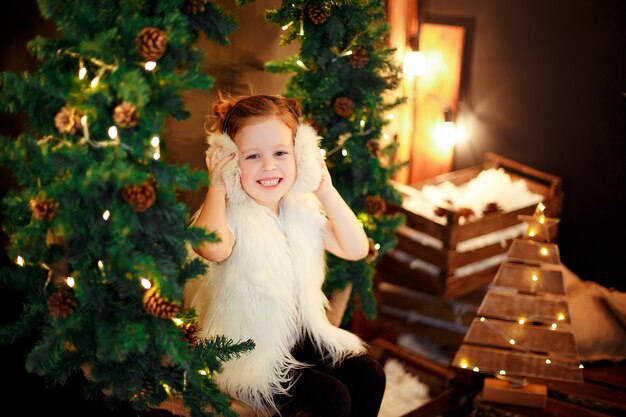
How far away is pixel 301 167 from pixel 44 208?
2.54ft

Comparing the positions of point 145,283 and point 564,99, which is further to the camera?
point 564,99

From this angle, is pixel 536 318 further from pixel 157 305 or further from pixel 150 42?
pixel 150 42

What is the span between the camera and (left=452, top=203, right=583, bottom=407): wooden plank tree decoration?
2.39m

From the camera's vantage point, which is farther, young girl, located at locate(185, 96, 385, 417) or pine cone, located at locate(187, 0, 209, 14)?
young girl, located at locate(185, 96, 385, 417)

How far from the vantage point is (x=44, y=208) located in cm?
146

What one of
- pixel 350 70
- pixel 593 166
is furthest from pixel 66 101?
pixel 593 166

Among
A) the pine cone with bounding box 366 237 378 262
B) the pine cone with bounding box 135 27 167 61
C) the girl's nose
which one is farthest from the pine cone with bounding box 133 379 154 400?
the pine cone with bounding box 366 237 378 262

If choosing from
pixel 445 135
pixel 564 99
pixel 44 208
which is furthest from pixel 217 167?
pixel 564 99

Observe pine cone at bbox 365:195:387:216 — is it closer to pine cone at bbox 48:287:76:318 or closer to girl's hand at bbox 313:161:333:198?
girl's hand at bbox 313:161:333:198

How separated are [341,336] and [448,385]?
89cm

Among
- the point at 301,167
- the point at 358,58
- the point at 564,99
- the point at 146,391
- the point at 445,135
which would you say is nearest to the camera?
the point at 146,391

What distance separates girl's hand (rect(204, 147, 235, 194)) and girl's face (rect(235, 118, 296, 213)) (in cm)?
5

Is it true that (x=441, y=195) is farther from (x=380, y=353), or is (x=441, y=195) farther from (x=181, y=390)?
(x=181, y=390)

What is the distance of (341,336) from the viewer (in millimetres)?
2084
